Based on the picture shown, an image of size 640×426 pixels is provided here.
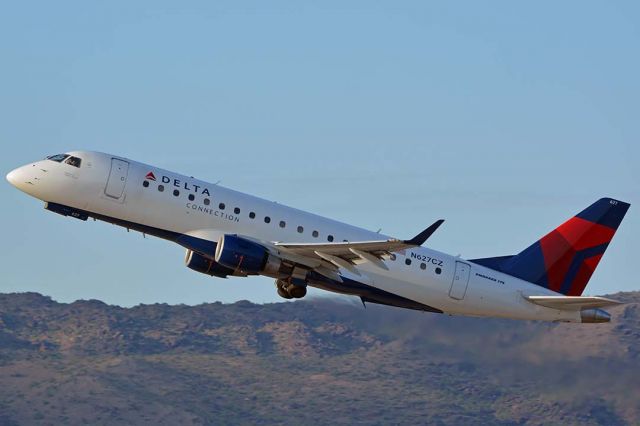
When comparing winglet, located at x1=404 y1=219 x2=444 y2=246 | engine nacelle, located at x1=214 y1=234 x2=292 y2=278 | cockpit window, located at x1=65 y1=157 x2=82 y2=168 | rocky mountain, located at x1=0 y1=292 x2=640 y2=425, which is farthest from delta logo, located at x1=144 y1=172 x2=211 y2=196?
rocky mountain, located at x1=0 y1=292 x2=640 y2=425

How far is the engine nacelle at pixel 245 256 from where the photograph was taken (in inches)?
2279

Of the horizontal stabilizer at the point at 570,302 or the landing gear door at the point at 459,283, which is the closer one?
the horizontal stabilizer at the point at 570,302

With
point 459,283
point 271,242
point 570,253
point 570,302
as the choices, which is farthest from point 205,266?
point 570,253

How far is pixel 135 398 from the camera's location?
413 feet

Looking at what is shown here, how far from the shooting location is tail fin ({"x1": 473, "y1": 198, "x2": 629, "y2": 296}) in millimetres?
65875

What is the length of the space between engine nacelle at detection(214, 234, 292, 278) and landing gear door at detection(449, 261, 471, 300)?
8.99m

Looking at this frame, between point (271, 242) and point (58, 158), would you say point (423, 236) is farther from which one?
point (58, 158)

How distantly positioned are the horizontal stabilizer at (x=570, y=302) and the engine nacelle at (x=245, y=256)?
534 inches

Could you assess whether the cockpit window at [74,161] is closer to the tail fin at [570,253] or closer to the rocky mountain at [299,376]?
the tail fin at [570,253]

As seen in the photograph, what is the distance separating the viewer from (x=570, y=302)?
62.4 m

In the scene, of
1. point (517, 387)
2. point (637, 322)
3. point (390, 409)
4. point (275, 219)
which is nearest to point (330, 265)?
point (275, 219)

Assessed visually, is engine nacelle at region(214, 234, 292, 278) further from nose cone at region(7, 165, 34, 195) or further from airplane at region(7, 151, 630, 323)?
nose cone at region(7, 165, 34, 195)

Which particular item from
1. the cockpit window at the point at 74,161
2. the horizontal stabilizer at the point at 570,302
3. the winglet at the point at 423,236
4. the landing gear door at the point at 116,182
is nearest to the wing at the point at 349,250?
the winglet at the point at 423,236

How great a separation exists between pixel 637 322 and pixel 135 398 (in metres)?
49.7
